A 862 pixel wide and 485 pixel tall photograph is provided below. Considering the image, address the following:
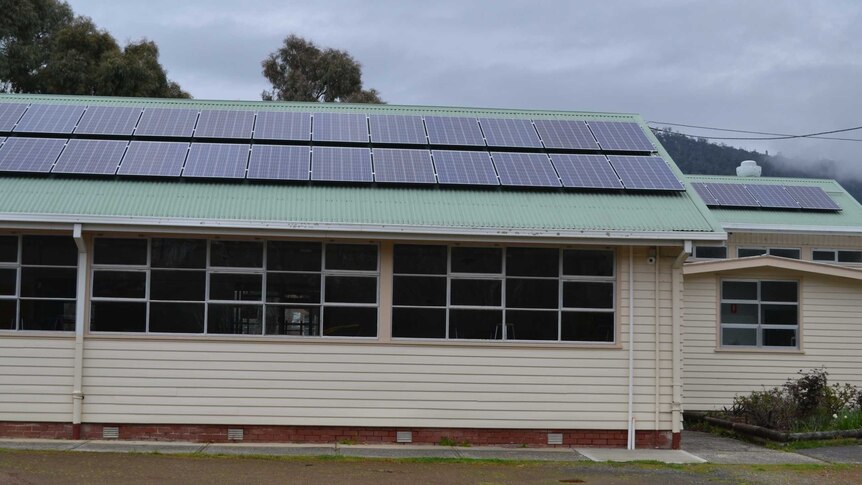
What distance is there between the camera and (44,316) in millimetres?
14359

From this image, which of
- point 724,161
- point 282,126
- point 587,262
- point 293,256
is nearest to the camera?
point 293,256

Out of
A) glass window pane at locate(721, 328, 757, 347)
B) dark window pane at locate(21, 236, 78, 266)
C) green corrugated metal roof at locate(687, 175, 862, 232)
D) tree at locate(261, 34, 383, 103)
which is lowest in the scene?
glass window pane at locate(721, 328, 757, 347)

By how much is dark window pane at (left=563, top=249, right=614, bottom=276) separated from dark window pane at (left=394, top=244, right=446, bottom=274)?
1907 mm

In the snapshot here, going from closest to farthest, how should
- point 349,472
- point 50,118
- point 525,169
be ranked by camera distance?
point 349,472 → point 525,169 → point 50,118

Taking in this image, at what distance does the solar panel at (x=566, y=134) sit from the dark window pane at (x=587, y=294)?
2868mm

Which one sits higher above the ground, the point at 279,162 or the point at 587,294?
the point at 279,162

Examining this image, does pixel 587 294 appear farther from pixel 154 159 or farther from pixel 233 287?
pixel 154 159

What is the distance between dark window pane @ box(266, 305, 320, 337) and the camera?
14562 millimetres

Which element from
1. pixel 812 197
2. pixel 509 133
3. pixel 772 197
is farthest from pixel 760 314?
pixel 509 133

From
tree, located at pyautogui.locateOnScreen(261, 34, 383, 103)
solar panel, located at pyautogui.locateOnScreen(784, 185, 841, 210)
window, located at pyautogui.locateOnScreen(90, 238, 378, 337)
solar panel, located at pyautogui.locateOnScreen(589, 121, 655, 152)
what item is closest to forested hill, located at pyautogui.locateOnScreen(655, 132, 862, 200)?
tree, located at pyautogui.locateOnScreen(261, 34, 383, 103)

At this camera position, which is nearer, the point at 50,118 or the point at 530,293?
the point at 530,293

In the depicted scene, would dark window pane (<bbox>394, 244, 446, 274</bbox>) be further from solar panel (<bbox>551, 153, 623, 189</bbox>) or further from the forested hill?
the forested hill

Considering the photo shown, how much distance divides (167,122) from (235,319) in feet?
13.6

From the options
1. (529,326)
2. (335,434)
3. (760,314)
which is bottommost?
(335,434)
